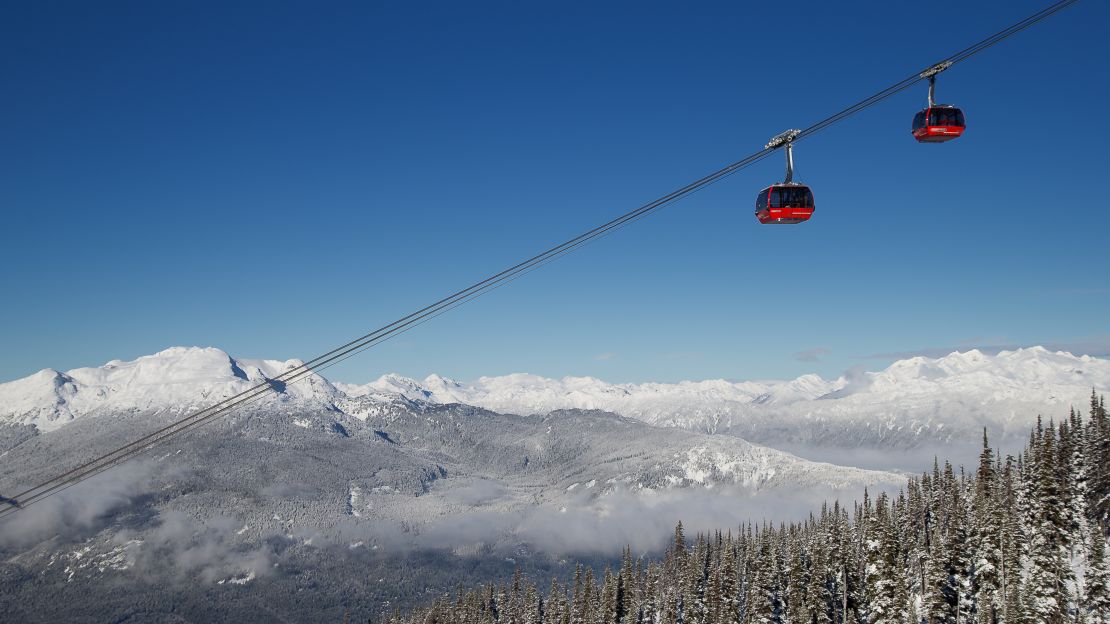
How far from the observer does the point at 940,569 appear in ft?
246

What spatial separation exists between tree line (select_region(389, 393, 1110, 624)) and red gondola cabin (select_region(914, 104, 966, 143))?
53420mm

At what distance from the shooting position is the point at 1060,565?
67.8 m

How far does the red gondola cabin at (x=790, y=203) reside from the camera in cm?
2819

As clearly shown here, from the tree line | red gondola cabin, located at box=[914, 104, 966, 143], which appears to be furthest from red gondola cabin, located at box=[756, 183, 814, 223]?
the tree line

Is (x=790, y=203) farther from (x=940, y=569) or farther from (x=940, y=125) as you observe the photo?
(x=940, y=569)

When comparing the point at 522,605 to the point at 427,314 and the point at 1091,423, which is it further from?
the point at 427,314

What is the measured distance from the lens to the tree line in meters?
70.8

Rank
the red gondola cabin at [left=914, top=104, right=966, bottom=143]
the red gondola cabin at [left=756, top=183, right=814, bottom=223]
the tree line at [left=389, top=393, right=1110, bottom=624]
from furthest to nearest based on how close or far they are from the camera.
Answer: the tree line at [left=389, top=393, right=1110, bottom=624] → the red gondola cabin at [left=756, top=183, right=814, bottom=223] → the red gondola cabin at [left=914, top=104, right=966, bottom=143]

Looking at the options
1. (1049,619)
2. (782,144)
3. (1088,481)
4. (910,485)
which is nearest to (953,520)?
(1088,481)

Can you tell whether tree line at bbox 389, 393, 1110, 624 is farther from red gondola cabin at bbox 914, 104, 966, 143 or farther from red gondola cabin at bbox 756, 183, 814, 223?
red gondola cabin at bbox 914, 104, 966, 143

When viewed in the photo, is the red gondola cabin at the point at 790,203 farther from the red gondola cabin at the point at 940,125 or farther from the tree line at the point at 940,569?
the tree line at the point at 940,569

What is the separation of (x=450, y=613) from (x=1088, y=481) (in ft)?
367

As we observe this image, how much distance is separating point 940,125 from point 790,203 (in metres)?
5.85

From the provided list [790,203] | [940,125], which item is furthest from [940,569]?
[940,125]
